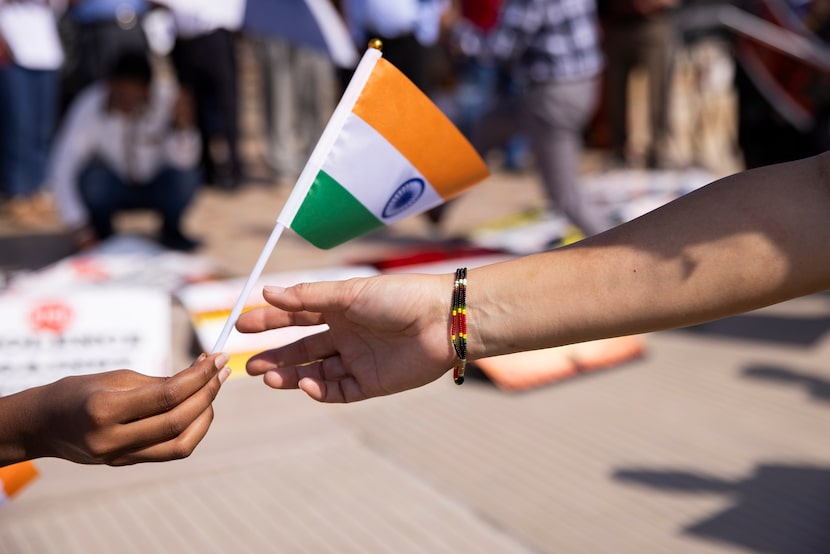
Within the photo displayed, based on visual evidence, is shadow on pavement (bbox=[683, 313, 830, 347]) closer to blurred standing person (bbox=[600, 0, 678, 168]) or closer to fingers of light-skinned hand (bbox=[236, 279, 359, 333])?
fingers of light-skinned hand (bbox=[236, 279, 359, 333])

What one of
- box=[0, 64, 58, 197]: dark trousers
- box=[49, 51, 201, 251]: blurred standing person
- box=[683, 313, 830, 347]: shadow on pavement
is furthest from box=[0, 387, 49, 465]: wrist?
box=[0, 64, 58, 197]: dark trousers

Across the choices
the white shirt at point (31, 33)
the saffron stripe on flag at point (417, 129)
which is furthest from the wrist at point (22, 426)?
the white shirt at point (31, 33)

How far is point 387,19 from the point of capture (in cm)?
639

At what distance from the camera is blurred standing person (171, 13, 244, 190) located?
22.2 feet

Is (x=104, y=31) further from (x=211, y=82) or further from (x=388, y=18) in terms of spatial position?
(x=388, y=18)

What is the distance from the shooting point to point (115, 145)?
5039 millimetres

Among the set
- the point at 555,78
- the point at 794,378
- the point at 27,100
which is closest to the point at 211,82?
the point at 27,100

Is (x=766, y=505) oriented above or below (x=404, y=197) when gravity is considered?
below

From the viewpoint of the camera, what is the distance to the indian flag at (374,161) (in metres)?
1.57

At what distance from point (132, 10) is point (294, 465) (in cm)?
497

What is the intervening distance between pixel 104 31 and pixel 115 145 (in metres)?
1.84

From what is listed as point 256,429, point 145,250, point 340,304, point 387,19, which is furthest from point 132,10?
point 340,304

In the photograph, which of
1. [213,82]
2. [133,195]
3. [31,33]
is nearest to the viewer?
[133,195]

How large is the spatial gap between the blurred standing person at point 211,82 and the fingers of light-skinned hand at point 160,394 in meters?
5.62
